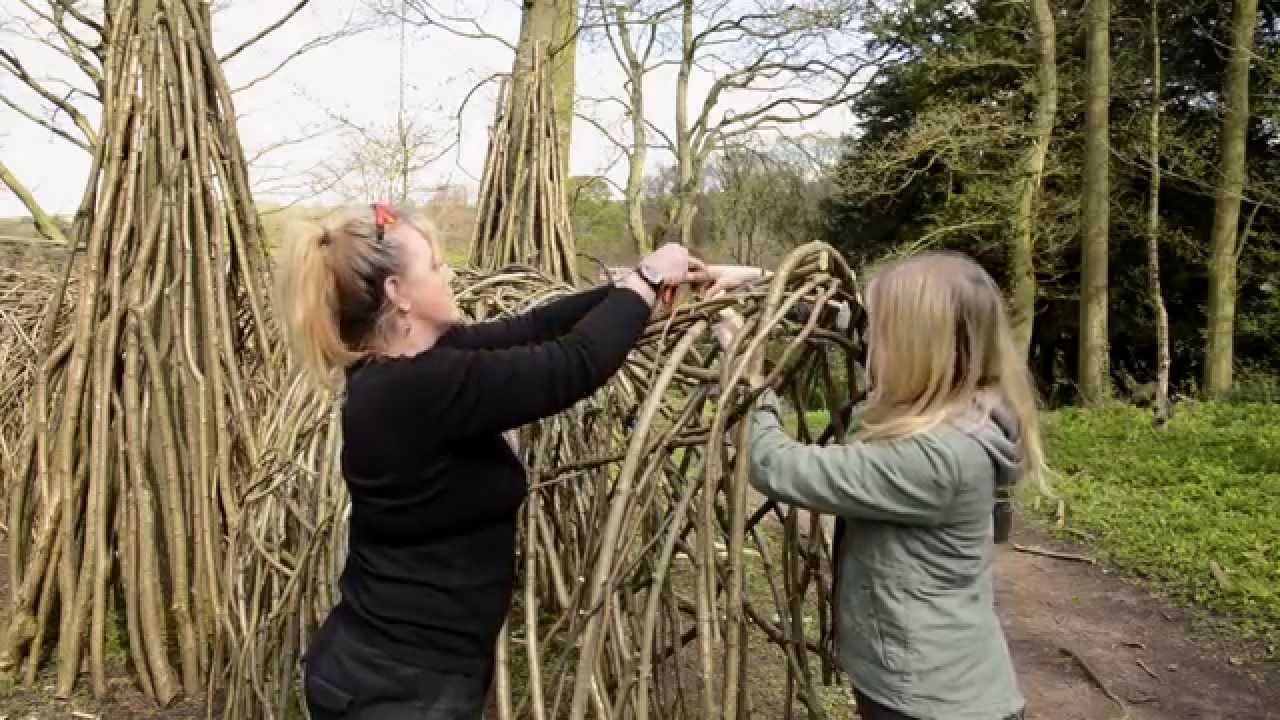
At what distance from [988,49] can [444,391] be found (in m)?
12.1

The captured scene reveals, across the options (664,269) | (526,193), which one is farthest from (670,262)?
(526,193)

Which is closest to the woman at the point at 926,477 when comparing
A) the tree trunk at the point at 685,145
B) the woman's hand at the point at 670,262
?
the woman's hand at the point at 670,262

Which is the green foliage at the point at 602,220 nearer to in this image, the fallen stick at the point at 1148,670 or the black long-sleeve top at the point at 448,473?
the fallen stick at the point at 1148,670

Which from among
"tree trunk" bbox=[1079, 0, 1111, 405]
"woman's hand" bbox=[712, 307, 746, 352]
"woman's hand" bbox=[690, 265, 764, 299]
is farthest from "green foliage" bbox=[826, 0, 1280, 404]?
"woman's hand" bbox=[712, 307, 746, 352]

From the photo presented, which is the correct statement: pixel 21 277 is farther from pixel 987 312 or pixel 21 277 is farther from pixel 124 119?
pixel 987 312

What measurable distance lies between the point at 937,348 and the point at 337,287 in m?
0.90

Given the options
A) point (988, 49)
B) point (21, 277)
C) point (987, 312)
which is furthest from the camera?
point (988, 49)

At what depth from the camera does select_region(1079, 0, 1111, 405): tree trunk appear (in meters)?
10.0

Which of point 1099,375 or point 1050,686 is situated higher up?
point 1099,375

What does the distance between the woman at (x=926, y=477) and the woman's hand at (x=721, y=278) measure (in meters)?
0.28

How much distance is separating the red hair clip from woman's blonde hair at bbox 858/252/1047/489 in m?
0.75

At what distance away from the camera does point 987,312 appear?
151 centimetres

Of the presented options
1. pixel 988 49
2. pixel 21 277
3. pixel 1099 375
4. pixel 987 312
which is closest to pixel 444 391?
pixel 987 312

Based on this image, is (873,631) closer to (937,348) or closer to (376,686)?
(937,348)
